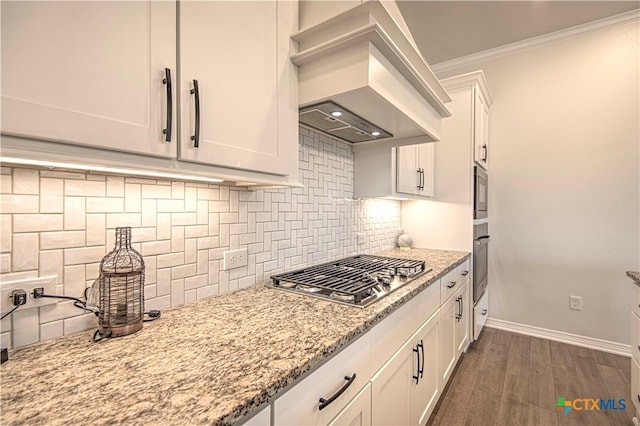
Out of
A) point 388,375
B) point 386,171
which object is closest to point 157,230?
point 388,375

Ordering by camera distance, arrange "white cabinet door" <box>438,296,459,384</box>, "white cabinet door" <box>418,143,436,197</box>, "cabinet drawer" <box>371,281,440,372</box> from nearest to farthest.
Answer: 1. "cabinet drawer" <box>371,281,440,372</box>
2. "white cabinet door" <box>438,296,459,384</box>
3. "white cabinet door" <box>418,143,436,197</box>

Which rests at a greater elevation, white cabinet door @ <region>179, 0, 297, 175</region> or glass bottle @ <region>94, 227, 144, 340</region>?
white cabinet door @ <region>179, 0, 297, 175</region>

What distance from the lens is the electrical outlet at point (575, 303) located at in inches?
107

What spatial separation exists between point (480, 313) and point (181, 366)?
9.30 feet

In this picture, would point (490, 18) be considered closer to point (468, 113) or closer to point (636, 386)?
point (468, 113)

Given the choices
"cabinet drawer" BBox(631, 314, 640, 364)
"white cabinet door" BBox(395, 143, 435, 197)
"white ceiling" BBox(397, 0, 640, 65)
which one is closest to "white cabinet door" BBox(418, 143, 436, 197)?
"white cabinet door" BBox(395, 143, 435, 197)

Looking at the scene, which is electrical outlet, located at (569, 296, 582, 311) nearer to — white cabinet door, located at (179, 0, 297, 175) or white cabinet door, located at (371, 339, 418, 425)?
white cabinet door, located at (371, 339, 418, 425)

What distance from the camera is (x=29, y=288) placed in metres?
0.77

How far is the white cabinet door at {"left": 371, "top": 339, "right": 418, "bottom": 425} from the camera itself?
1.07m

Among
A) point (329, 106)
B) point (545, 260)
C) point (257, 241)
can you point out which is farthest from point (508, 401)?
point (329, 106)

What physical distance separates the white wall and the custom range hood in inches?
81.7

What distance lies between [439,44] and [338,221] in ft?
7.61

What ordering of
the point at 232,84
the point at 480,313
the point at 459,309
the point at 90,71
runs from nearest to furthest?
the point at 90,71 < the point at 232,84 < the point at 459,309 < the point at 480,313

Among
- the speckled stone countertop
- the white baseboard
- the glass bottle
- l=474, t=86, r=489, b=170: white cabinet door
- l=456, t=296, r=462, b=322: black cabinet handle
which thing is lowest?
the white baseboard
